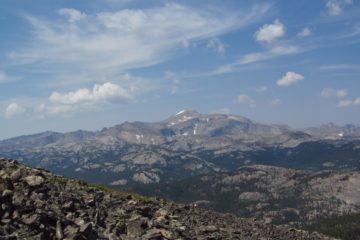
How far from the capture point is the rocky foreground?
33.8 metres

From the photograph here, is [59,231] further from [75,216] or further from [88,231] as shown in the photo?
[75,216]

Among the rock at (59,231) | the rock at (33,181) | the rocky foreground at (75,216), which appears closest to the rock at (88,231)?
the rocky foreground at (75,216)

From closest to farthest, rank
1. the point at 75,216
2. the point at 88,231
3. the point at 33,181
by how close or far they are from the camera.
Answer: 1. the point at 88,231
2. the point at 75,216
3. the point at 33,181

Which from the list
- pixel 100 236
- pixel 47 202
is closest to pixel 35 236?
pixel 100 236

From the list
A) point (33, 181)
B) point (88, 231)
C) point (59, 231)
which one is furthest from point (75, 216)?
point (33, 181)

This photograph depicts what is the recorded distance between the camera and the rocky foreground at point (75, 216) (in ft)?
111

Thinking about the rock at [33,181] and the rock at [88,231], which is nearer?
the rock at [88,231]

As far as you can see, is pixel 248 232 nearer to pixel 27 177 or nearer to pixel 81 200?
pixel 81 200

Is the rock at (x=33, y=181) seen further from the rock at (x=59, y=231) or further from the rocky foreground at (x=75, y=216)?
the rock at (x=59, y=231)

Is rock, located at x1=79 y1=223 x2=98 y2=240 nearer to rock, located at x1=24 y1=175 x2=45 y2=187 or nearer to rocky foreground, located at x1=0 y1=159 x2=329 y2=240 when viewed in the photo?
rocky foreground, located at x1=0 y1=159 x2=329 y2=240

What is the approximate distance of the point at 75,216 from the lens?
3894cm

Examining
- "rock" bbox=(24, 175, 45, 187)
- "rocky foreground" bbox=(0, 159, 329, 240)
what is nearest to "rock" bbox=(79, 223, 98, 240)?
"rocky foreground" bbox=(0, 159, 329, 240)

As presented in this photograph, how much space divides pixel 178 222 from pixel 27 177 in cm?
1473

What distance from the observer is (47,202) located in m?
40.2
